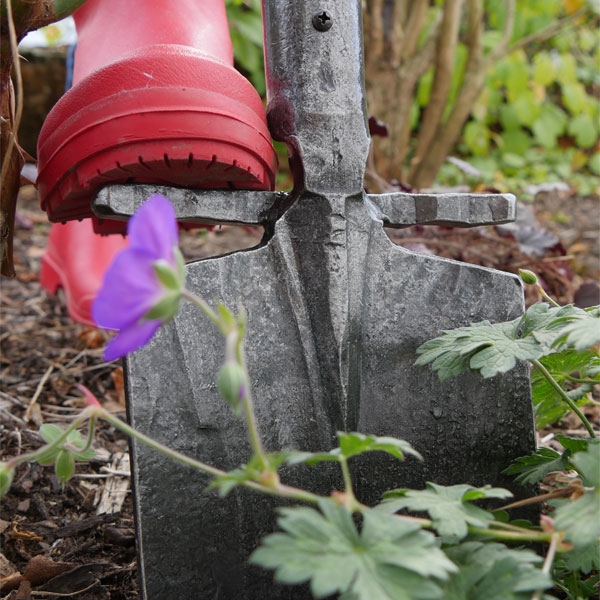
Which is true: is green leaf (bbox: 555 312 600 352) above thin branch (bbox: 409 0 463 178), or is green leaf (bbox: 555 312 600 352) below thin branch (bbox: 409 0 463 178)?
below

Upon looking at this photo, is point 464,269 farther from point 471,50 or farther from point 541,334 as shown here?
point 471,50

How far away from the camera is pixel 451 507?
73 cm

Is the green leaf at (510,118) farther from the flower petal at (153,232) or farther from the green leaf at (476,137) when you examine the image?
the flower petal at (153,232)

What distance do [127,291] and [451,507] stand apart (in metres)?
0.38

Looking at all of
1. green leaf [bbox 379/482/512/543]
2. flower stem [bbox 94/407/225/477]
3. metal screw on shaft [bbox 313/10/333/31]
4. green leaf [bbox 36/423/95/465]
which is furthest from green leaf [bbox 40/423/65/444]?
metal screw on shaft [bbox 313/10/333/31]

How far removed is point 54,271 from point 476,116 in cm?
310

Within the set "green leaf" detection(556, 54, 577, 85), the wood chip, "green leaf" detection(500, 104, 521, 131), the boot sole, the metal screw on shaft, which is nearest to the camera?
the boot sole

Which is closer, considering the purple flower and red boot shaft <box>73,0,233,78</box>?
the purple flower

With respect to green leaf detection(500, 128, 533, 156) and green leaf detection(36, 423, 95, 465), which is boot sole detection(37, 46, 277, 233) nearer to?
green leaf detection(36, 423, 95, 465)

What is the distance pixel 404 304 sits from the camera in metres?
1.12

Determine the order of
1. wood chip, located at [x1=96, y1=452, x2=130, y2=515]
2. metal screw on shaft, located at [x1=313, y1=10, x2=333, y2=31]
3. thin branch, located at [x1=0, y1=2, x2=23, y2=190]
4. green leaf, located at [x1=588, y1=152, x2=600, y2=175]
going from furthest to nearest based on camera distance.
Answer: green leaf, located at [x1=588, y1=152, x2=600, y2=175] → wood chip, located at [x1=96, y1=452, x2=130, y2=515] → metal screw on shaft, located at [x1=313, y1=10, x2=333, y2=31] → thin branch, located at [x1=0, y1=2, x2=23, y2=190]

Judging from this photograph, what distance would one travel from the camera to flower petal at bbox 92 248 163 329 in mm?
601

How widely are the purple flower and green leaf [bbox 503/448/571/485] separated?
1.84 feet

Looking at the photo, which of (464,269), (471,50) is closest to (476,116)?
(471,50)
